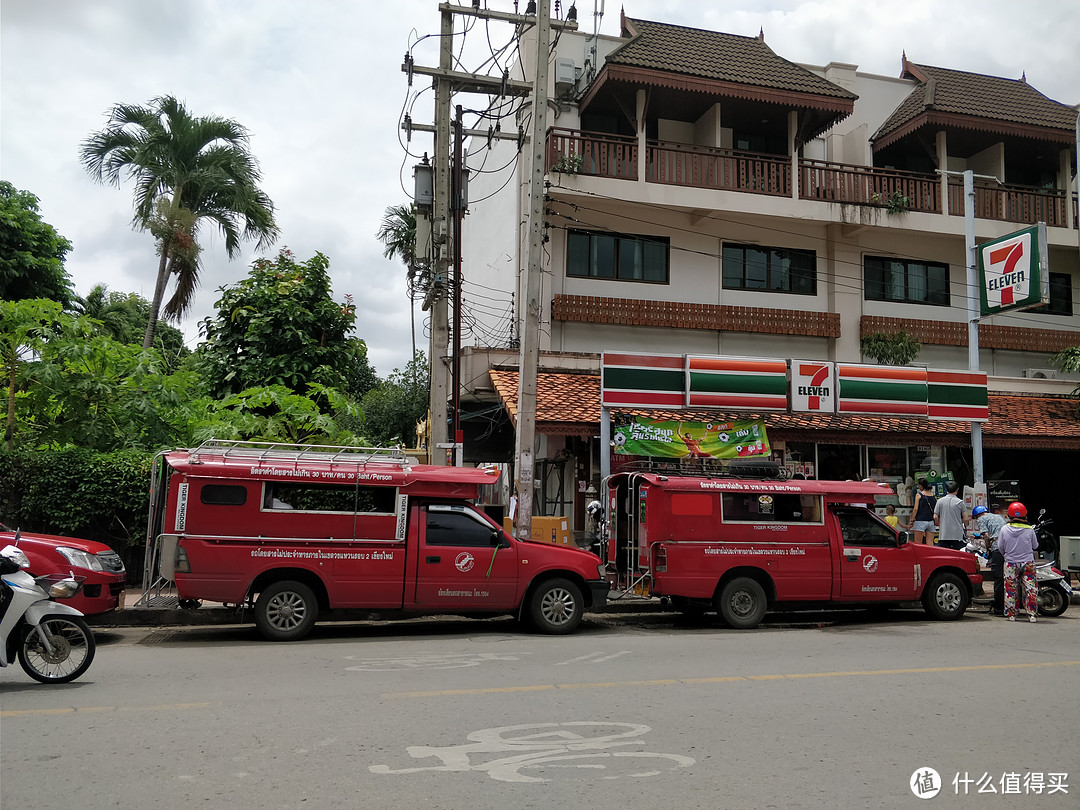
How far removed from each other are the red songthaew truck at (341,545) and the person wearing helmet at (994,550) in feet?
21.9

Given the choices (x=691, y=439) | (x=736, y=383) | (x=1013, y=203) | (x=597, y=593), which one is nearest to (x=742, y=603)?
(x=597, y=593)

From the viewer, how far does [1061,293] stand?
75.7ft

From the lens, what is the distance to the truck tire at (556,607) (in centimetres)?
1102

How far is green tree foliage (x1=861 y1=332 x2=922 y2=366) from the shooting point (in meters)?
20.4

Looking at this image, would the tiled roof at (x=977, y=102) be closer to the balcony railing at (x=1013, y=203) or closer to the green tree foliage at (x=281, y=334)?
the balcony railing at (x=1013, y=203)

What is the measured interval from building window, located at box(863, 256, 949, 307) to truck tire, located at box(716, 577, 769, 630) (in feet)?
38.0

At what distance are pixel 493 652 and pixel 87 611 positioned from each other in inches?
184

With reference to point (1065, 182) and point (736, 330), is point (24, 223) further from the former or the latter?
point (1065, 182)

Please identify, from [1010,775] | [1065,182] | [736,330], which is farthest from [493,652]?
[1065,182]

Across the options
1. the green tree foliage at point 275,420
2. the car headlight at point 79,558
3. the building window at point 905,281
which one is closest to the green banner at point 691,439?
Answer: the green tree foliage at point 275,420

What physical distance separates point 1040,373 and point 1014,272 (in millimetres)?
5074

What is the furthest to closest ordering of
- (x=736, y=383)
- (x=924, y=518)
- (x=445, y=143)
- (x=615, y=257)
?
(x=615, y=257), (x=924, y=518), (x=736, y=383), (x=445, y=143)

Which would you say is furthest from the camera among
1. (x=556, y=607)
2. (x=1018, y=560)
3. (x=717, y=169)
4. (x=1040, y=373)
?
(x=1040, y=373)

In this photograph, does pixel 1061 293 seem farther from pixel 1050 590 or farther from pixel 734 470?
pixel 734 470
